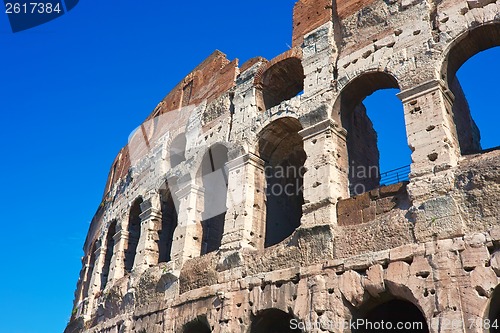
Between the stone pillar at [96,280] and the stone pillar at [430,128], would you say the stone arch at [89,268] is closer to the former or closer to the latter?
the stone pillar at [96,280]

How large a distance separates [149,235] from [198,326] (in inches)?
141

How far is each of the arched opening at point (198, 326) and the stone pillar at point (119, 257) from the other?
14.7 ft

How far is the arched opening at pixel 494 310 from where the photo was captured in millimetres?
6152

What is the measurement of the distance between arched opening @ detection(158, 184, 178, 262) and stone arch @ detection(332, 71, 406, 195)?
17.1ft

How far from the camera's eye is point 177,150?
46.0 feet

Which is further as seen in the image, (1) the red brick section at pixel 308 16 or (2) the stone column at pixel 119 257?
(2) the stone column at pixel 119 257

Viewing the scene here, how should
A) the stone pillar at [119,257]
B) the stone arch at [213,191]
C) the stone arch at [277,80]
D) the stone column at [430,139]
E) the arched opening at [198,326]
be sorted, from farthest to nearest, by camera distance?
the stone pillar at [119,257]
the stone arch at [213,191]
the stone arch at [277,80]
the arched opening at [198,326]
the stone column at [430,139]

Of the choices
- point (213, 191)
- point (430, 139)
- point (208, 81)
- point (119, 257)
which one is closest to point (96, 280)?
point (119, 257)

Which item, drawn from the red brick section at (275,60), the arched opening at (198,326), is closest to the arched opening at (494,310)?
the arched opening at (198,326)

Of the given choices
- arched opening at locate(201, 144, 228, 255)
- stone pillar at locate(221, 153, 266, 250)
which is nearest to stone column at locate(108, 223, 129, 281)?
arched opening at locate(201, 144, 228, 255)

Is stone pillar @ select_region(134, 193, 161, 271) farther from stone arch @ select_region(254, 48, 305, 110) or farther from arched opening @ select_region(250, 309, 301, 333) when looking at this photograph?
arched opening @ select_region(250, 309, 301, 333)

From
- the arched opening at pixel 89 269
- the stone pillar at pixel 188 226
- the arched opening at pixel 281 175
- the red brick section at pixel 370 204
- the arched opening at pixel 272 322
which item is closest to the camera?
the red brick section at pixel 370 204

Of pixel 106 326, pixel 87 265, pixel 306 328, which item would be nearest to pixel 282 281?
pixel 306 328

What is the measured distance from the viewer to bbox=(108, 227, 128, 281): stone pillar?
1385 centimetres
